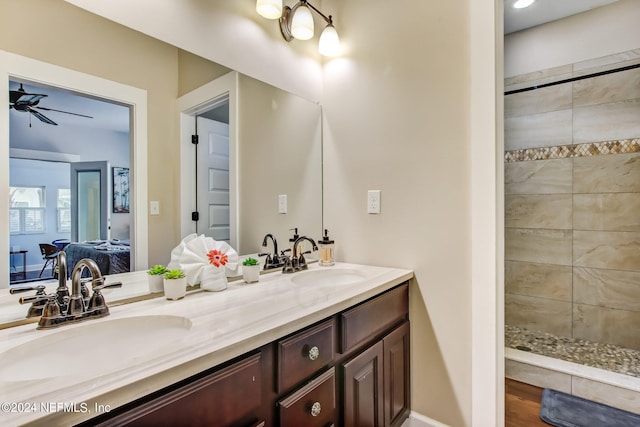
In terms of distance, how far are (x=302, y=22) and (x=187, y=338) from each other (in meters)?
1.60

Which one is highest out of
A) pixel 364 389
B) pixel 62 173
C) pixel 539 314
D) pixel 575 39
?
pixel 575 39

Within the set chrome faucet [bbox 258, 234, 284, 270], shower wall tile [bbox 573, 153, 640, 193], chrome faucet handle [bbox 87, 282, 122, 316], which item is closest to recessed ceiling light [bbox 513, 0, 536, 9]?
shower wall tile [bbox 573, 153, 640, 193]

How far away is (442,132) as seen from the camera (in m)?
1.50

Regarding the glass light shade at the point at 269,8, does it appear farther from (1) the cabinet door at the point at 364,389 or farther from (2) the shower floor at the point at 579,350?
(2) the shower floor at the point at 579,350

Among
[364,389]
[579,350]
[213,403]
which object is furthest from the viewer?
[579,350]

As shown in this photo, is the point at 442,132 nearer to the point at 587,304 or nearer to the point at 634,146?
the point at 634,146

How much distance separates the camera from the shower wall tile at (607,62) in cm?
215

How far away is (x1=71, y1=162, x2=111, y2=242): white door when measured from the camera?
1.02m

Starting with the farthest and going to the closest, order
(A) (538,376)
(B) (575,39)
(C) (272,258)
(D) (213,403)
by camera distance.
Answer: (B) (575,39) < (A) (538,376) < (C) (272,258) < (D) (213,403)

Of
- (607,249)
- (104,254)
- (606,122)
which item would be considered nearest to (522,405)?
(607,249)

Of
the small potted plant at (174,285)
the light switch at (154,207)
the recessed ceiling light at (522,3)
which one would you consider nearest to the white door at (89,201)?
the light switch at (154,207)

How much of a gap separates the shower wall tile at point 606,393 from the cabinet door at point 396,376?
1.06m

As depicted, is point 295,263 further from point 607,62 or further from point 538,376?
point 607,62

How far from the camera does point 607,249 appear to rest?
2.24 metres
